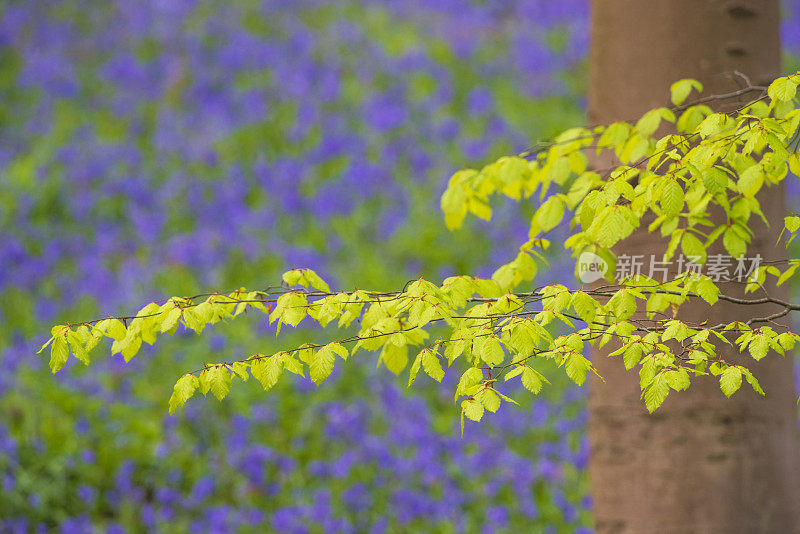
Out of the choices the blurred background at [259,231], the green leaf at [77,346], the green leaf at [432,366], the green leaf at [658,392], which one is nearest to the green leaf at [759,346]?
the green leaf at [658,392]

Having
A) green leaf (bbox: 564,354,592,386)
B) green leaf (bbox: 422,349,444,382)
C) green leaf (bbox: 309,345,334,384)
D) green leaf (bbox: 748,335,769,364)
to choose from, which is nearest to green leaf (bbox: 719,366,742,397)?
green leaf (bbox: 748,335,769,364)

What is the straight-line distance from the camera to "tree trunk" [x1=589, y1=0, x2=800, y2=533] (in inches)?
102

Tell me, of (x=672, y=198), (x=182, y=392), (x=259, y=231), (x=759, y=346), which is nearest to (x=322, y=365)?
(x=182, y=392)

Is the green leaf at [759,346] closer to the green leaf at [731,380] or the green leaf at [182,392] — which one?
the green leaf at [731,380]

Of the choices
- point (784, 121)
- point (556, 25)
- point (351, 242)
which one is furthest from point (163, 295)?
point (556, 25)

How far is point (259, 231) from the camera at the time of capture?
606 centimetres

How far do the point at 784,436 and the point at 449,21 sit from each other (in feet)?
22.2

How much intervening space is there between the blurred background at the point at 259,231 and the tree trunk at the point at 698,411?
4.72ft

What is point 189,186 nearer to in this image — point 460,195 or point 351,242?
point 351,242

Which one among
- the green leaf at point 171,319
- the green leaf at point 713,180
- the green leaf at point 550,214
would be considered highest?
the green leaf at point 550,214

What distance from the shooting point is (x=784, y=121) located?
74.6 inches

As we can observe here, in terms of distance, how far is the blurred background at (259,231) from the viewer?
420 centimetres

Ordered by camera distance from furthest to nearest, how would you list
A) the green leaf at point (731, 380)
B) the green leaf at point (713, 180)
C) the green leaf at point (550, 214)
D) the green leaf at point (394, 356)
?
the green leaf at point (550, 214) < the green leaf at point (394, 356) < the green leaf at point (731, 380) < the green leaf at point (713, 180)

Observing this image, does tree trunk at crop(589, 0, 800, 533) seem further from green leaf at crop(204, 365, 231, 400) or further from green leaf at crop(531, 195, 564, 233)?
green leaf at crop(204, 365, 231, 400)
